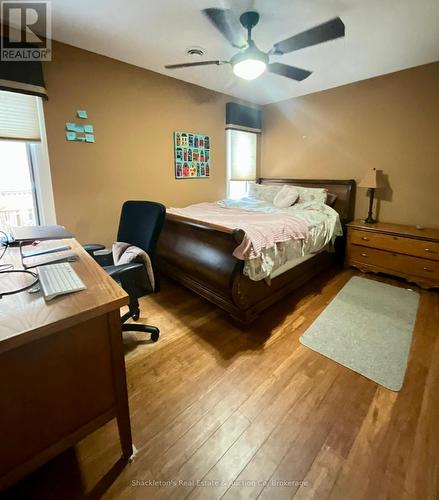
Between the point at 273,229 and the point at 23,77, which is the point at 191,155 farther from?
the point at 273,229

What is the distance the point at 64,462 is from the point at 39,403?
533 mm

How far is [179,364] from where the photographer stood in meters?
1.82

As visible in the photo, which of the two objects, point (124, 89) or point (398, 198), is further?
point (398, 198)

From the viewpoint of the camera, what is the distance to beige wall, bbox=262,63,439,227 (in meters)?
3.01

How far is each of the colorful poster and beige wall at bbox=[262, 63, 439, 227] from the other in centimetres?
142

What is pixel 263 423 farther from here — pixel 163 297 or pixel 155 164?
pixel 155 164

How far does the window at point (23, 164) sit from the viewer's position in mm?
2348

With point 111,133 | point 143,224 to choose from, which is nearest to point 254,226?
point 143,224

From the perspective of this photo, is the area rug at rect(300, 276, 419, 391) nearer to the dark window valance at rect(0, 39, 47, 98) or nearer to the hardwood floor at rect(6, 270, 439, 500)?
the hardwood floor at rect(6, 270, 439, 500)

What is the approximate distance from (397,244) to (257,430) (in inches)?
104

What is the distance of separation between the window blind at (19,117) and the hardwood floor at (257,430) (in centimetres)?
209

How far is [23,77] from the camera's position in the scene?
7.43 ft

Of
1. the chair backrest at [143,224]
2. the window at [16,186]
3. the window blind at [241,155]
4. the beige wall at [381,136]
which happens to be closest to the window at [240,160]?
the window blind at [241,155]

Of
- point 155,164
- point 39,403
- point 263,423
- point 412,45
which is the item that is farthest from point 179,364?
point 412,45
